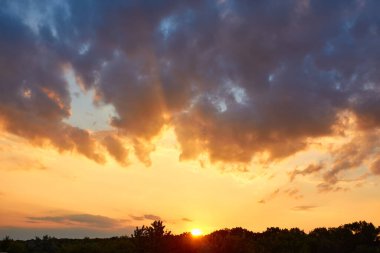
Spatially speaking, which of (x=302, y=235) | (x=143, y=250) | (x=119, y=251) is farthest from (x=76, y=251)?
(x=302, y=235)

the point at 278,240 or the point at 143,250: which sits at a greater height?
the point at 278,240

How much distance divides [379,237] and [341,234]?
518 centimetres

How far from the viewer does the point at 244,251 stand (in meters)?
43.3

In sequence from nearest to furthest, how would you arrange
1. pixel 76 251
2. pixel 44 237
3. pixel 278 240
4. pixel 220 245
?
pixel 220 245 < pixel 76 251 < pixel 44 237 < pixel 278 240

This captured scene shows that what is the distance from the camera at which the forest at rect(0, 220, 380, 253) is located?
42.9 meters

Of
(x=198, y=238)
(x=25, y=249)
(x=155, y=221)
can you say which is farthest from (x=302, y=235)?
(x=25, y=249)

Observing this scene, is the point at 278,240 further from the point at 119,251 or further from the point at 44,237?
the point at 44,237

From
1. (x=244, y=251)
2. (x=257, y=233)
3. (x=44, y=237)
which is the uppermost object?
(x=257, y=233)

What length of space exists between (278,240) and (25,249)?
35.3 m

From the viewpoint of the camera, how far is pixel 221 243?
140ft

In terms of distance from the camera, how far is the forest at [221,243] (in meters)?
42.9

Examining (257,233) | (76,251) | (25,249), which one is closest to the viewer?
(76,251)

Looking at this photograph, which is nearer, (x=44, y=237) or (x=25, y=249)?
(x=25, y=249)

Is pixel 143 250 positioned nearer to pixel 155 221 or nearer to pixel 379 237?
pixel 155 221
